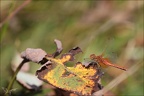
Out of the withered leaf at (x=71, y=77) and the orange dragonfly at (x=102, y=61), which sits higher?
the orange dragonfly at (x=102, y=61)

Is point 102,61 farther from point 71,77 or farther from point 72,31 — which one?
point 72,31

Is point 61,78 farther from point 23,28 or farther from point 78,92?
point 23,28

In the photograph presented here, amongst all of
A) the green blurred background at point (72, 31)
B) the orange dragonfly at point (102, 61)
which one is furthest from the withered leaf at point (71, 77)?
the green blurred background at point (72, 31)

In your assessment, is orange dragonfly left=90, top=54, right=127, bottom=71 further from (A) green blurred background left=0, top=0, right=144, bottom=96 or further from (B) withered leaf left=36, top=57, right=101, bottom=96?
(A) green blurred background left=0, top=0, right=144, bottom=96

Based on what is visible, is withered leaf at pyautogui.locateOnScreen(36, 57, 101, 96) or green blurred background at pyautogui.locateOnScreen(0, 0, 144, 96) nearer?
withered leaf at pyautogui.locateOnScreen(36, 57, 101, 96)

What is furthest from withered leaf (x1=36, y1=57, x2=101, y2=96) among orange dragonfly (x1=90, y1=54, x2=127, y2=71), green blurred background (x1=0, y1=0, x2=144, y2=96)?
green blurred background (x1=0, y1=0, x2=144, y2=96)

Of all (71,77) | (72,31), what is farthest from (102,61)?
(72,31)

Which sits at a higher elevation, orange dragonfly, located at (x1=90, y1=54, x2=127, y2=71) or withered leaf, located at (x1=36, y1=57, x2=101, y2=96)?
orange dragonfly, located at (x1=90, y1=54, x2=127, y2=71)

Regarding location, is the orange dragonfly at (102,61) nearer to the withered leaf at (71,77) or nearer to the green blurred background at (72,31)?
the withered leaf at (71,77)
